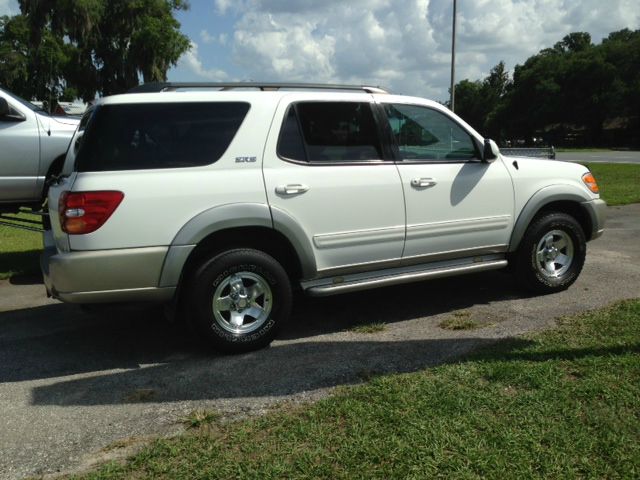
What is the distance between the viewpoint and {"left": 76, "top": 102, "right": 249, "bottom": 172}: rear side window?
4.09 meters

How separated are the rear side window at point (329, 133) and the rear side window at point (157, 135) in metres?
0.41

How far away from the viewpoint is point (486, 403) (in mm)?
3455

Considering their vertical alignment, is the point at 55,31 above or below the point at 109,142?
above

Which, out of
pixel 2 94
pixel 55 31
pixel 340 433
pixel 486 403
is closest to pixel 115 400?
pixel 340 433

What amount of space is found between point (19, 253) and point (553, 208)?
7.13 metres

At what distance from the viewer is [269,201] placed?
441 cm

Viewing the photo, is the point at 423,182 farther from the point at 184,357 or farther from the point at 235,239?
the point at 184,357

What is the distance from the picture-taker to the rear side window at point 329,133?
4.62 m

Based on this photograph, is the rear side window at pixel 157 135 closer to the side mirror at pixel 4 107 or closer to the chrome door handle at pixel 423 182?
the chrome door handle at pixel 423 182

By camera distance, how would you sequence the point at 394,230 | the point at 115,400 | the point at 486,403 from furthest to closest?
the point at 394,230, the point at 115,400, the point at 486,403

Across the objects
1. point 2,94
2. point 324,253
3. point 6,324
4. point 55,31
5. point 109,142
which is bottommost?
point 6,324

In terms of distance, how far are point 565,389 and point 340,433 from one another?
4.57 feet

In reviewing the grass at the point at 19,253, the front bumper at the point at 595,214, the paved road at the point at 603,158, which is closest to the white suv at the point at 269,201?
the front bumper at the point at 595,214

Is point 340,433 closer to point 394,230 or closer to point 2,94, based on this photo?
point 394,230
